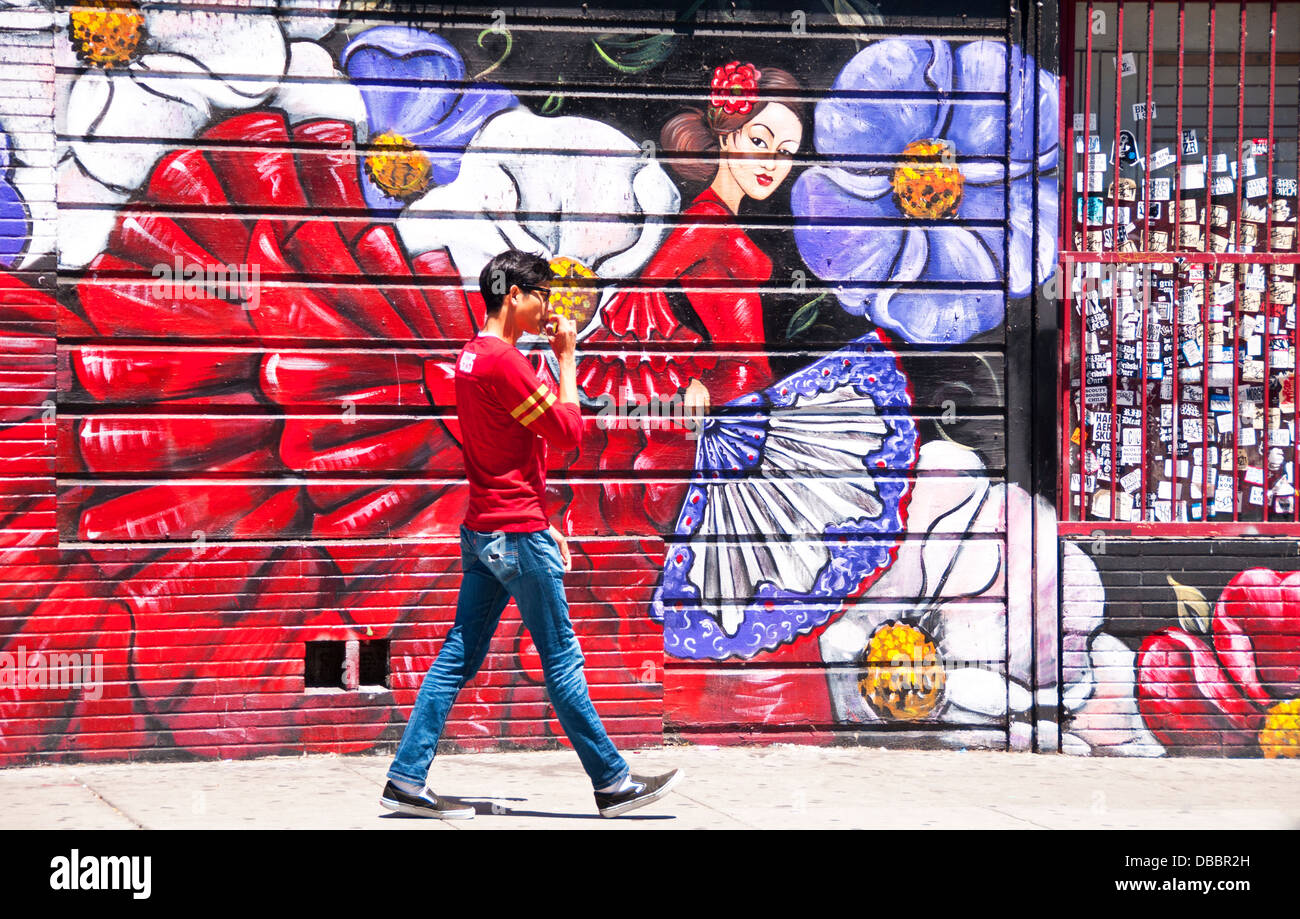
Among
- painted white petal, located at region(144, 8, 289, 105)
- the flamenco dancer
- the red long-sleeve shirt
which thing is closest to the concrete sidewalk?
the flamenco dancer

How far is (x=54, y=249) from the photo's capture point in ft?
20.8

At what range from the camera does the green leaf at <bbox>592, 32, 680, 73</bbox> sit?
22.4ft

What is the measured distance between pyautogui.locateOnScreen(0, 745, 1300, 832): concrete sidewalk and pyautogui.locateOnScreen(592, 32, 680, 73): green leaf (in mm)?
3212

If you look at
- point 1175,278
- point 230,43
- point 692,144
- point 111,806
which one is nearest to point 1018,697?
point 1175,278

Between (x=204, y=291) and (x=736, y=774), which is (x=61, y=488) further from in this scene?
(x=736, y=774)

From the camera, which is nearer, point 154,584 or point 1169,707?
point 154,584

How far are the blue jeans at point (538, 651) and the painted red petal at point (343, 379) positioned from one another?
161 cm

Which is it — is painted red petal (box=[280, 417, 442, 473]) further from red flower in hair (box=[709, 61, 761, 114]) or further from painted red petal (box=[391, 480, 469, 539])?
red flower in hair (box=[709, 61, 761, 114])

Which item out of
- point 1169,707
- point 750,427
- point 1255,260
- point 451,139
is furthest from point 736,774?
point 1255,260

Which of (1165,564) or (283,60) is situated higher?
(283,60)

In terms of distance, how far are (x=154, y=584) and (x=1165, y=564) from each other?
4.70m

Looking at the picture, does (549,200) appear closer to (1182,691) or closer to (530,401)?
(530,401)

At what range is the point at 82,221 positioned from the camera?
6.40m

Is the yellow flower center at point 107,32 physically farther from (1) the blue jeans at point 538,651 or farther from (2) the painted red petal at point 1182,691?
(2) the painted red petal at point 1182,691
